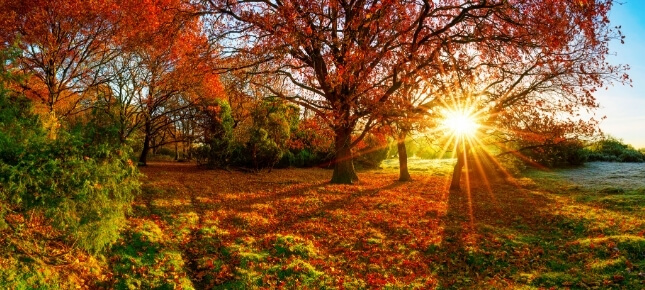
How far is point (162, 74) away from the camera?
2650 cm

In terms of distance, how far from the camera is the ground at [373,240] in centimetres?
787

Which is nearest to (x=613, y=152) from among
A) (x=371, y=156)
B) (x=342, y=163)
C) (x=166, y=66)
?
(x=371, y=156)

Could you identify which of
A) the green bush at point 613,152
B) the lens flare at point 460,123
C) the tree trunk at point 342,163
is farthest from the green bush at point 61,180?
the green bush at point 613,152

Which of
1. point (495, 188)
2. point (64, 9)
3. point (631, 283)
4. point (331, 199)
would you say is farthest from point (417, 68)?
point (64, 9)

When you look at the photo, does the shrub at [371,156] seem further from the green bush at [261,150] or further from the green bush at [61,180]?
the green bush at [61,180]

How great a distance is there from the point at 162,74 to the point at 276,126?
29.3 feet

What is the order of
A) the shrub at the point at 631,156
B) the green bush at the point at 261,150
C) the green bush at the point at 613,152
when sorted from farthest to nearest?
the green bush at the point at 613,152 → the shrub at the point at 631,156 → the green bush at the point at 261,150

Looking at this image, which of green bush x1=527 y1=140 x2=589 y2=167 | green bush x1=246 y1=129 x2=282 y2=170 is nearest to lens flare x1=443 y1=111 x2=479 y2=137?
green bush x1=246 y1=129 x2=282 y2=170

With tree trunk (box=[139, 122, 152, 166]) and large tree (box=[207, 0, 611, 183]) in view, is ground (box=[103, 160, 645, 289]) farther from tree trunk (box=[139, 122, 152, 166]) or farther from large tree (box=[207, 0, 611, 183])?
tree trunk (box=[139, 122, 152, 166])

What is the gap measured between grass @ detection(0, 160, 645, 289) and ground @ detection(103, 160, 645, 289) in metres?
0.03

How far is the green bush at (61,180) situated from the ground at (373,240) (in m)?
1.22

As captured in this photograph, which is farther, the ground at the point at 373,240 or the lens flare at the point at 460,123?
the lens flare at the point at 460,123

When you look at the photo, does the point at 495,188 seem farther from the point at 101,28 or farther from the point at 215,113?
the point at 101,28

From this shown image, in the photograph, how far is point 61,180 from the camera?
6.21 metres
